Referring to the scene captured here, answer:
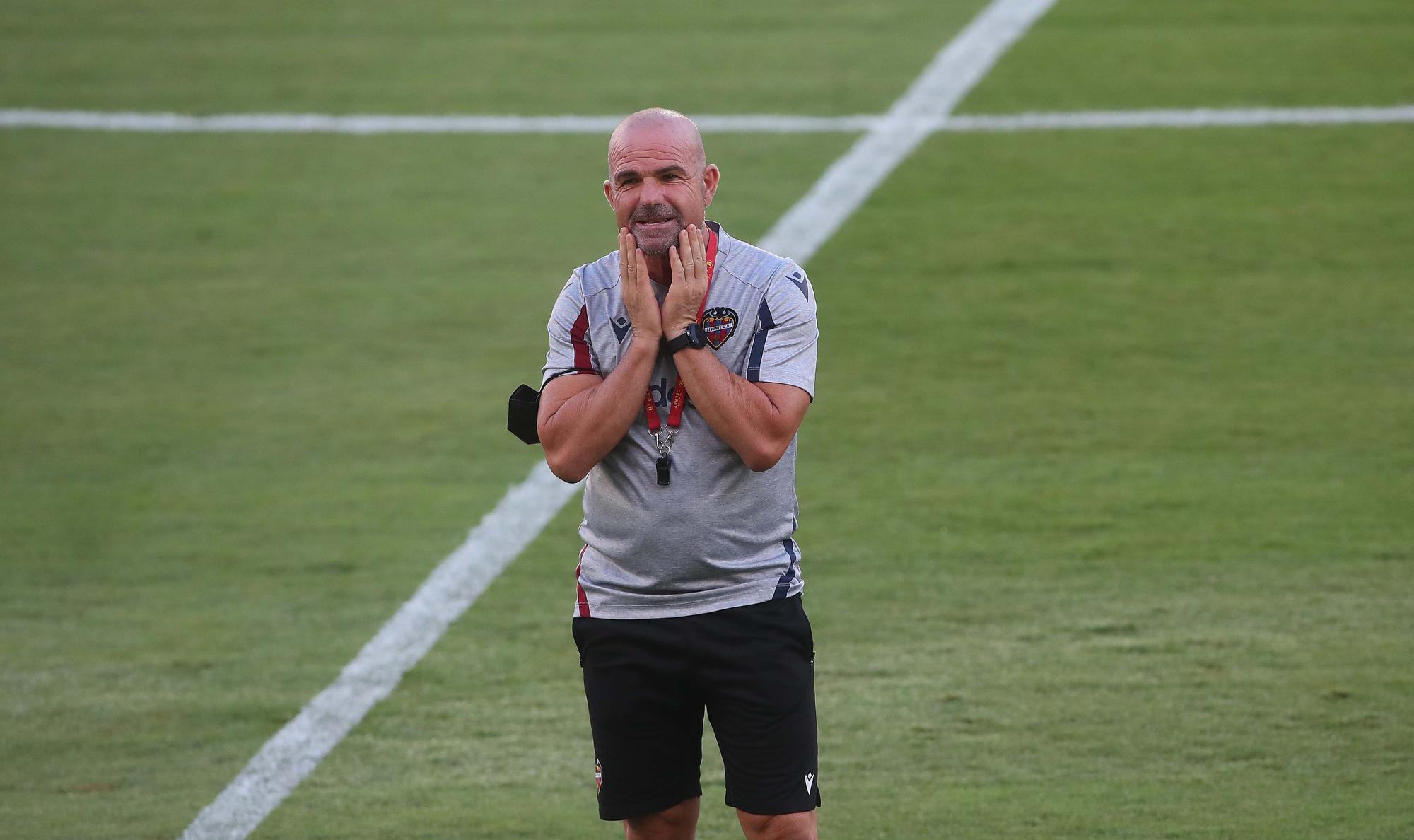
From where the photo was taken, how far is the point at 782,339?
3420 millimetres

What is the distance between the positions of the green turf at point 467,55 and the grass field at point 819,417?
0.15 feet

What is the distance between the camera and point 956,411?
314 inches

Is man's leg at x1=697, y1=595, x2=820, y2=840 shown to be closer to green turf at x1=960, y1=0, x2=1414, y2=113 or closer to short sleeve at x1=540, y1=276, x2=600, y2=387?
short sleeve at x1=540, y1=276, x2=600, y2=387

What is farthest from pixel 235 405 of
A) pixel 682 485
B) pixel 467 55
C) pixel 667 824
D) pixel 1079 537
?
pixel 682 485

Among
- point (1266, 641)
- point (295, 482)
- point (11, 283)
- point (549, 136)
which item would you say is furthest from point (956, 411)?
point (11, 283)

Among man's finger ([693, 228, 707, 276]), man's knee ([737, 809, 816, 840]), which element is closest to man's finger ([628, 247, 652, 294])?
man's finger ([693, 228, 707, 276])

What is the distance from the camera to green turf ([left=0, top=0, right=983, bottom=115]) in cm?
1180

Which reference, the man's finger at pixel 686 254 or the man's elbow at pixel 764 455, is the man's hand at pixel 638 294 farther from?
the man's elbow at pixel 764 455

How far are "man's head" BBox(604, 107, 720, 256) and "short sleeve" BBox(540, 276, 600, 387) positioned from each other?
8.1 inches

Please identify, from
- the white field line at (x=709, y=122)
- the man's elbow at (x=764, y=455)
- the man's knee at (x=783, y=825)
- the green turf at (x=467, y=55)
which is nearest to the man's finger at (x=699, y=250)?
the man's elbow at (x=764, y=455)

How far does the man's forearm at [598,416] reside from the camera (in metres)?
3.29

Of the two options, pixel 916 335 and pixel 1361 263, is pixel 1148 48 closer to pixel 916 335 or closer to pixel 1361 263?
pixel 1361 263

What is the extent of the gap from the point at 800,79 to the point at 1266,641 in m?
7.01

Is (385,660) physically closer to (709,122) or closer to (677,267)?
(677,267)
